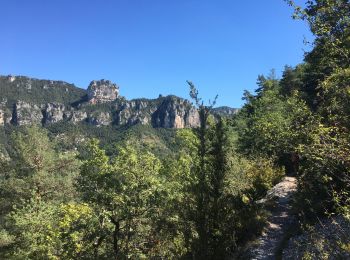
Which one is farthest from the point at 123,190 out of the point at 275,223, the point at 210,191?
the point at 275,223

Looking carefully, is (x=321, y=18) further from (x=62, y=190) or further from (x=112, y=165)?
(x=62, y=190)

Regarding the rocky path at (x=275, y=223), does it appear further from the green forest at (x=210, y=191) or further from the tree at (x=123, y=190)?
the tree at (x=123, y=190)

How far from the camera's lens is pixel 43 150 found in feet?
111

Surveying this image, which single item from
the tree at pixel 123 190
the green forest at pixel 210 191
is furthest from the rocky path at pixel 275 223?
the tree at pixel 123 190

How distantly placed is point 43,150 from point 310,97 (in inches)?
1034

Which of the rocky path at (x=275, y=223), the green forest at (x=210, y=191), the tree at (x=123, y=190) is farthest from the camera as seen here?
Result: the rocky path at (x=275, y=223)

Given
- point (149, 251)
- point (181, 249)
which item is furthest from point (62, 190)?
point (181, 249)

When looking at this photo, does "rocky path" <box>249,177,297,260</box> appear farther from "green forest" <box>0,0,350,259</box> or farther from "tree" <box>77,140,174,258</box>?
"tree" <box>77,140,174,258</box>

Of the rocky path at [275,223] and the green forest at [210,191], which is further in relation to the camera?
the rocky path at [275,223]

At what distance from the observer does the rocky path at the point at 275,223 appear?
15523 millimetres

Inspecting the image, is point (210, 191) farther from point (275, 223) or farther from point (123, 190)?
point (275, 223)

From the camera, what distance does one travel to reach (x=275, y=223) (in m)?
19.0

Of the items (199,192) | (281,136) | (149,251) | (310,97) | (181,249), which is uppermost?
(310,97)

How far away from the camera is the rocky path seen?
611 inches
